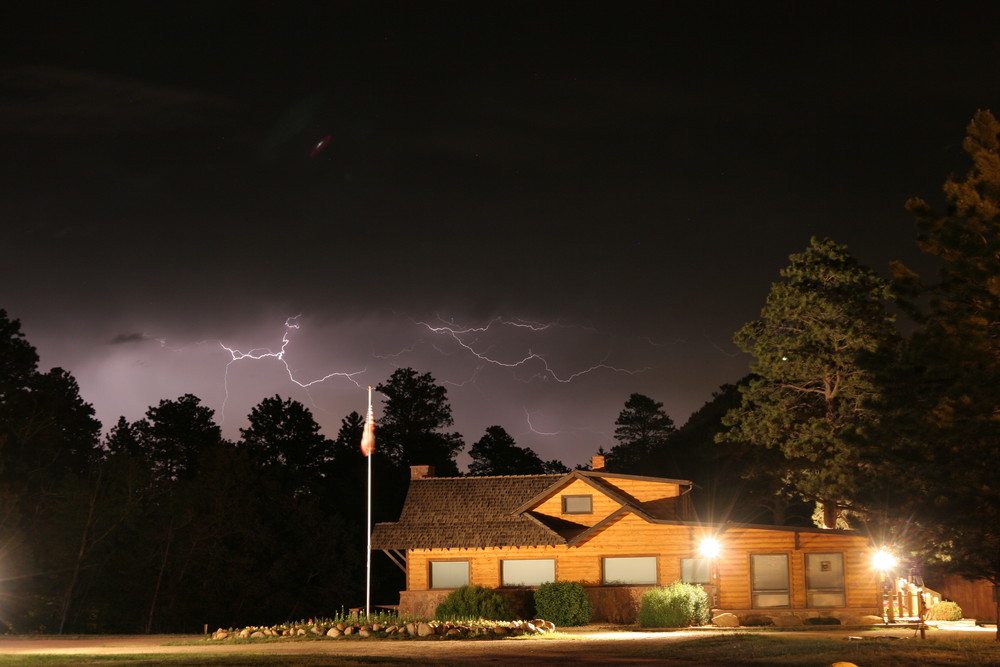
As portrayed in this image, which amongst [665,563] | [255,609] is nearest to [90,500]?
[255,609]

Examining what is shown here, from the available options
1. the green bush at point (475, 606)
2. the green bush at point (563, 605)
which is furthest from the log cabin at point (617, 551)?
the green bush at point (475, 606)

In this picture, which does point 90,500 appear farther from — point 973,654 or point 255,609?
point 973,654

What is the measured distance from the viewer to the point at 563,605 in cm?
3119

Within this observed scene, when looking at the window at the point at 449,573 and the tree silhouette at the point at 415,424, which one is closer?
the window at the point at 449,573

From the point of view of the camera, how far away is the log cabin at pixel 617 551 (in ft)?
107

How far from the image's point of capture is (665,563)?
3350 cm

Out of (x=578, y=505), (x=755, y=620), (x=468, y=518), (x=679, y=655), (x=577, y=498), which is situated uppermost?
(x=577, y=498)

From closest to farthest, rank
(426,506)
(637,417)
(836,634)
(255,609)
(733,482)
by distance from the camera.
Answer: (836,634) → (426,506) → (255,609) → (733,482) → (637,417)

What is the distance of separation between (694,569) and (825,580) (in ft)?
12.4

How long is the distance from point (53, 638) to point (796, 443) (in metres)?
24.6

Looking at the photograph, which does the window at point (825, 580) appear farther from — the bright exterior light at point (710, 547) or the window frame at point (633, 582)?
the window frame at point (633, 582)

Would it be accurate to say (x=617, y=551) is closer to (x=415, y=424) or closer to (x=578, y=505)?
(x=578, y=505)

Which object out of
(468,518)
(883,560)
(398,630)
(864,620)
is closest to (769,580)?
(883,560)

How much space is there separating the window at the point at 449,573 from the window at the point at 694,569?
6.64 m
